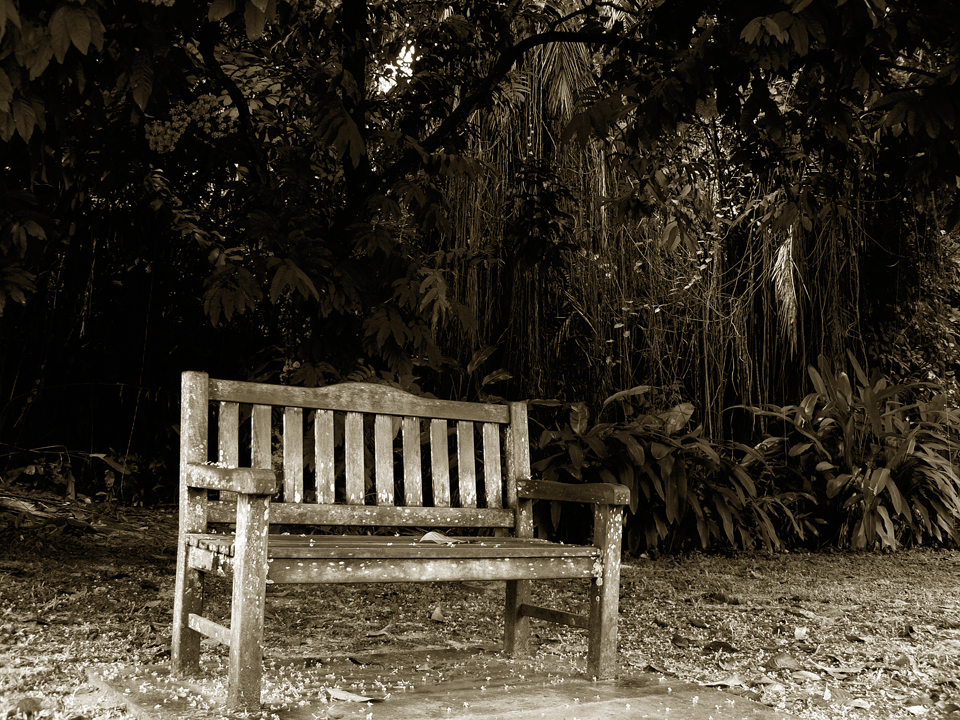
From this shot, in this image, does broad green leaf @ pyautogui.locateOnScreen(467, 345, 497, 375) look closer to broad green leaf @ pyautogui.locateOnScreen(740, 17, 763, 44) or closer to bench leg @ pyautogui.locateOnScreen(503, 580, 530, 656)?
bench leg @ pyautogui.locateOnScreen(503, 580, 530, 656)

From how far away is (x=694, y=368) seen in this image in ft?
22.3

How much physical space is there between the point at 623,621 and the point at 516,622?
0.97m

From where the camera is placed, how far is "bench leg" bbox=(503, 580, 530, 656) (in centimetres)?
319

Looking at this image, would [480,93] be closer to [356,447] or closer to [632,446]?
[356,447]

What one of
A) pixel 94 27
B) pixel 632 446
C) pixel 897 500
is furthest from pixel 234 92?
pixel 897 500

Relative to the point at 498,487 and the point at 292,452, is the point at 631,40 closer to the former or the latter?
the point at 498,487

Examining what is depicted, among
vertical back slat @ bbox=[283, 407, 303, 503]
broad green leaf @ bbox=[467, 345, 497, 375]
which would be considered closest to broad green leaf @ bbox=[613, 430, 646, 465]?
broad green leaf @ bbox=[467, 345, 497, 375]

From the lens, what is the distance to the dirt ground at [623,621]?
9.43ft

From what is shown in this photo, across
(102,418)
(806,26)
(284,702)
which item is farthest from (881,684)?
(102,418)

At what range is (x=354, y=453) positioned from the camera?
3076 mm

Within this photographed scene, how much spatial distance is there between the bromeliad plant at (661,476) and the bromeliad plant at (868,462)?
14.1 inches

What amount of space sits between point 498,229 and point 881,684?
406cm

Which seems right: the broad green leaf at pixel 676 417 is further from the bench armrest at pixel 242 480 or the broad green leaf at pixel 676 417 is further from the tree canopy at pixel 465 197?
the bench armrest at pixel 242 480

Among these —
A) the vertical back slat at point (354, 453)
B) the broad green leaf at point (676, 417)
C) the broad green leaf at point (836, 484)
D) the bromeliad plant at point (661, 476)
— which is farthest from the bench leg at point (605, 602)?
the broad green leaf at point (836, 484)
